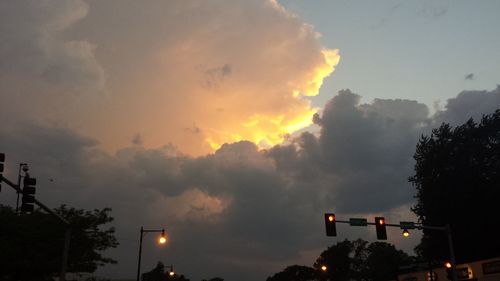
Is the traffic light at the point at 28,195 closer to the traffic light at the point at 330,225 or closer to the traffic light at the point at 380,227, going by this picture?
the traffic light at the point at 330,225

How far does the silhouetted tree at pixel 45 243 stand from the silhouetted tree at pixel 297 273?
5652 inches


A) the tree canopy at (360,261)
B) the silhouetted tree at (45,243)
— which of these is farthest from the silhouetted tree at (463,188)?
the tree canopy at (360,261)

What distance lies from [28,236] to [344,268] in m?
123

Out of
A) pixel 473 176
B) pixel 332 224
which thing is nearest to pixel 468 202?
pixel 473 176

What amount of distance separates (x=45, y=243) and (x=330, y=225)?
20.5 m

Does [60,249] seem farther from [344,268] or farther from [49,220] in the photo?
[344,268]

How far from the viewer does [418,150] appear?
6438 cm

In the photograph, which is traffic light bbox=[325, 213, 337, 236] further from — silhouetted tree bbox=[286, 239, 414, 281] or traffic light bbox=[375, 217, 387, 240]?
silhouetted tree bbox=[286, 239, 414, 281]

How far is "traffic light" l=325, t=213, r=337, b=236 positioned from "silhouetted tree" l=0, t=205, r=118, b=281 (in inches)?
722

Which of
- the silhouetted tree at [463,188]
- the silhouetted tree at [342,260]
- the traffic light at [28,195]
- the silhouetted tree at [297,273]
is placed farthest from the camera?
the silhouetted tree at [297,273]

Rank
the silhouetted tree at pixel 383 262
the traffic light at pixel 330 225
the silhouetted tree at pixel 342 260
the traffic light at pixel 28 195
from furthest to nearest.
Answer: the silhouetted tree at pixel 342 260 → the silhouetted tree at pixel 383 262 → the traffic light at pixel 330 225 → the traffic light at pixel 28 195

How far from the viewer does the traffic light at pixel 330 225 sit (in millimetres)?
28375

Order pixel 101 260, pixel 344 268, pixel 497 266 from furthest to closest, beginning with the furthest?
pixel 344 268 → pixel 497 266 → pixel 101 260

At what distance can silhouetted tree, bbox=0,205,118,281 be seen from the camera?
32219mm
